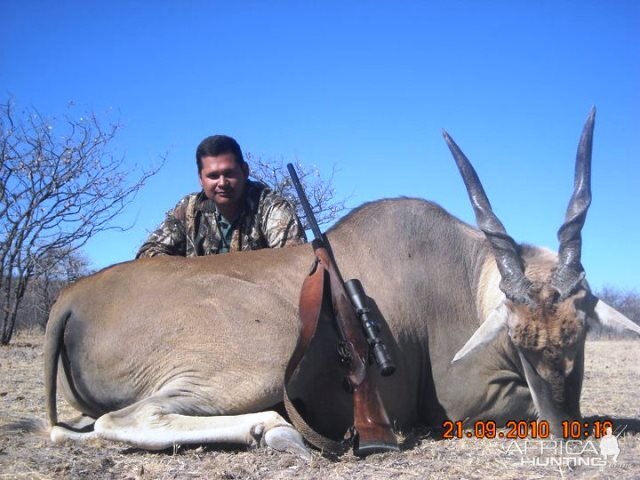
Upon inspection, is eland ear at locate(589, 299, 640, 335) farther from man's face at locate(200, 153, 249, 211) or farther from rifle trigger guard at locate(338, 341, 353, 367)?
man's face at locate(200, 153, 249, 211)

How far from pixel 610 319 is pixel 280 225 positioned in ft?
8.52

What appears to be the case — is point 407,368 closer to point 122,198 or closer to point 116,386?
point 116,386

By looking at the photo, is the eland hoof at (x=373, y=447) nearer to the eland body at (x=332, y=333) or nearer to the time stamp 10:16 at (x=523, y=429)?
the eland body at (x=332, y=333)

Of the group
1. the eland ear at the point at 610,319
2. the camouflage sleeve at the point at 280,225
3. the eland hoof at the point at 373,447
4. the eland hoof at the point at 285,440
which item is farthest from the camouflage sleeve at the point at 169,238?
the eland ear at the point at 610,319

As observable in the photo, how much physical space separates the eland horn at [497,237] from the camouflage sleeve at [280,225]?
4.77ft

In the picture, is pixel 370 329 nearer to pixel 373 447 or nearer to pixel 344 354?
pixel 344 354

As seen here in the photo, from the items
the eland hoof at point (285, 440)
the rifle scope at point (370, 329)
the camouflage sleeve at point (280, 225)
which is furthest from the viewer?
the camouflage sleeve at point (280, 225)

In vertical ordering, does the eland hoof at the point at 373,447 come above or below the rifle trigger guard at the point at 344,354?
below

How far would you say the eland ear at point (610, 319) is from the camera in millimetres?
3594

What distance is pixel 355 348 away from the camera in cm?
351

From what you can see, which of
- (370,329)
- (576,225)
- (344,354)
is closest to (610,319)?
(576,225)

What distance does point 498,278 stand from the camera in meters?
4.14

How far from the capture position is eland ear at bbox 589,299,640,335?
3594 millimetres

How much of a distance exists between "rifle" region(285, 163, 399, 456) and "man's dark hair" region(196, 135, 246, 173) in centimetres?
193
